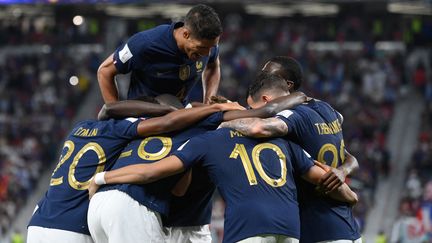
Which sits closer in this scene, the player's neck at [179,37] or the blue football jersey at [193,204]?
the blue football jersey at [193,204]

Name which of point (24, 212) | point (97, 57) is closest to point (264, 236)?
point (24, 212)

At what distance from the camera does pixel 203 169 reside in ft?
23.1

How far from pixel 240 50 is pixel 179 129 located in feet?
70.2

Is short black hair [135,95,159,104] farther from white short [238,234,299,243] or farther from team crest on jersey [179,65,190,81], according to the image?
white short [238,234,299,243]

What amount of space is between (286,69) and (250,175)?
1086 mm

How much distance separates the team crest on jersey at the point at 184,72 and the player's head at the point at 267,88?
100 centimetres

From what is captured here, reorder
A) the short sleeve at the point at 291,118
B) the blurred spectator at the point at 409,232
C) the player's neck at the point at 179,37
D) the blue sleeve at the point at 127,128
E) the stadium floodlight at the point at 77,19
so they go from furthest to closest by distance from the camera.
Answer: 1. the stadium floodlight at the point at 77,19
2. the blurred spectator at the point at 409,232
3. the player's neck at the point at 179,37
4. the blue sleeve at the point at 127,128
5. the short sleeve at the point at 291,118

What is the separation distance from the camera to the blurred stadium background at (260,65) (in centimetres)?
2209

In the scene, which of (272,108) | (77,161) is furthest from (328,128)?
(77,161)

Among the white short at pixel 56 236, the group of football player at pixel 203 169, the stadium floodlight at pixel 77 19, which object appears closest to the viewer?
the group of football player at pixel 203 169

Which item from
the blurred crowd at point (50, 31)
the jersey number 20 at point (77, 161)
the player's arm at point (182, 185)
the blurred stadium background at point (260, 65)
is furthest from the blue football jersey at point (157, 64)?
the blurred crowd at point (50, 31)

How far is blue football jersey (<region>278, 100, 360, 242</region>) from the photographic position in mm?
7043

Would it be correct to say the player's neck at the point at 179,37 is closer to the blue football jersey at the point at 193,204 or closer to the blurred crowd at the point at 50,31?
the blue football jersey at the point at 193,204

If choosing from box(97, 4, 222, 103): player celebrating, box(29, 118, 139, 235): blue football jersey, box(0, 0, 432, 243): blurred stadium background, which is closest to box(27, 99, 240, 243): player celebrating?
box(29, 118, 139, 235): blue football jersey
